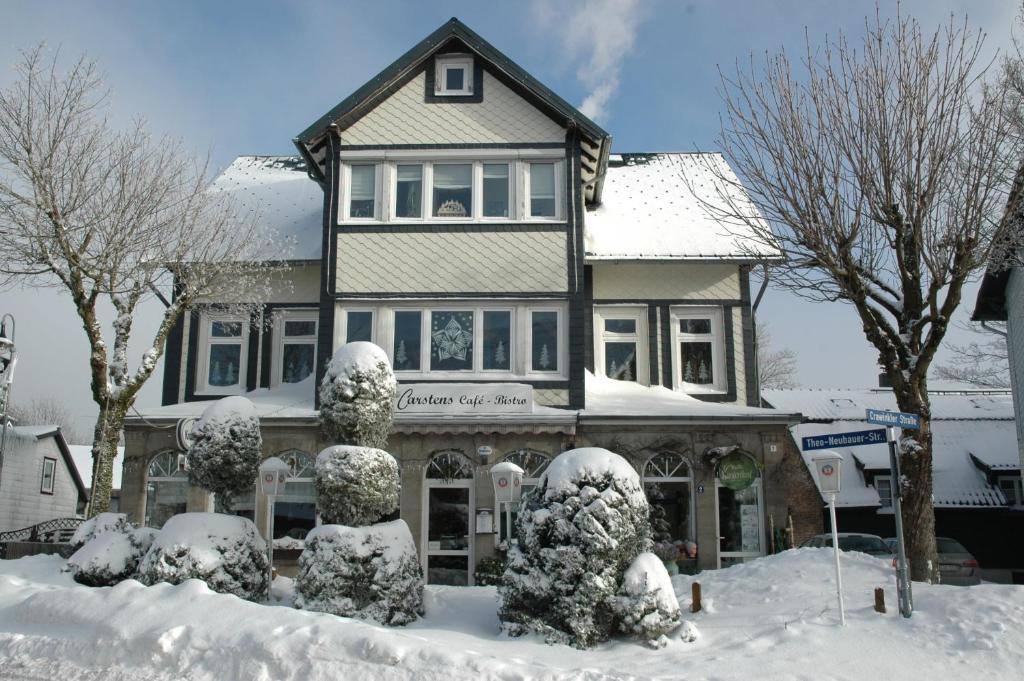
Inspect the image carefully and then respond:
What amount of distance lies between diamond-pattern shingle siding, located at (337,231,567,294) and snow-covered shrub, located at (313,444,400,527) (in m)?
8.05

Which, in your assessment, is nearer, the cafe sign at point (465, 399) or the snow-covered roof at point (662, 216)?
the cafe sign at point (465, 399)

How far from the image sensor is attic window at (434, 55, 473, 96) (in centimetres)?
2141

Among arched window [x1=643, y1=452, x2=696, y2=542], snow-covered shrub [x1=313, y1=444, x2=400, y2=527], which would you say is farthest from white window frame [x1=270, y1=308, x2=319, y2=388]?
snow-covered shrub [x1=313, y1=444, x2=400, y2=527]

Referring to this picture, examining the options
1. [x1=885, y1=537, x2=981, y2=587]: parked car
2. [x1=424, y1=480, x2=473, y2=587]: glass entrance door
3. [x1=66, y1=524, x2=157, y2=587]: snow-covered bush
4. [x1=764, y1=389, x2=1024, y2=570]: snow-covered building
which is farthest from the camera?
[x1=764, y1=389, x2=1024, y2=570]: snow-covered building

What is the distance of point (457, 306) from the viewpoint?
20.2 meters

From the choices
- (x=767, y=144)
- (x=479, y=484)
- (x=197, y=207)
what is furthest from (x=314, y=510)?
(x=767, y=144)

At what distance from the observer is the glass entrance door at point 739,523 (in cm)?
1973

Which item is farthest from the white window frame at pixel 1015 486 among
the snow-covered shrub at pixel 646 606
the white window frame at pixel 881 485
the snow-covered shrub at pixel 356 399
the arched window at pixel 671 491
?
the snow-covered shrub at pixel 356 399

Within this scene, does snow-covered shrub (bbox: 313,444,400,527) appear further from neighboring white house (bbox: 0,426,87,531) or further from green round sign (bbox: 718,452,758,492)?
neighboring white house (bbox: 0,426,87,531)

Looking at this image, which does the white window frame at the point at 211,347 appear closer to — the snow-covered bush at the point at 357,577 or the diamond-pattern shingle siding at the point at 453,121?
the diamond-pattern shingle siding at the point at 453,121

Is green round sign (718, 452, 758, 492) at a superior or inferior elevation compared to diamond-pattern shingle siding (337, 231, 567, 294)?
inferior

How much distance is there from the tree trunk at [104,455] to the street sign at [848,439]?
477 inches

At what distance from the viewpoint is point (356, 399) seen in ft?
42.6

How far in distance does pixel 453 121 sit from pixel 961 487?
1908 centimetres
